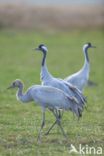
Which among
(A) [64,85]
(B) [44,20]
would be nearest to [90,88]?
(A) [64,85]

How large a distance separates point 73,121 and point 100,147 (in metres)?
2.67

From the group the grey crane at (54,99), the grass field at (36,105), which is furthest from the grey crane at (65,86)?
the grass field at (36,105)

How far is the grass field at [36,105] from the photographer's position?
1078 centimetres

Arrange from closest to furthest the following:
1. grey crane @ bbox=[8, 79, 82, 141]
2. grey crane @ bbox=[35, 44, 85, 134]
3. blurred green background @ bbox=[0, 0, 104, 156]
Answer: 1. blurred green background @ bbox=[0, 0, 104, 156]
2. grey crane @ bbox=[8, 79, 82, 141]
3. grey crane @ bbox=[35, 44, 85, 134]

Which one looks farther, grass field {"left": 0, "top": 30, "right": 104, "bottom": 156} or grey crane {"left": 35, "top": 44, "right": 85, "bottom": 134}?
grey crane {"left": 35, "top": 44, "right": 85, "bottom": 134}

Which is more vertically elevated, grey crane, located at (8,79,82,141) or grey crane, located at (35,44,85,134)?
grey crane, located at (35,44,85,134)

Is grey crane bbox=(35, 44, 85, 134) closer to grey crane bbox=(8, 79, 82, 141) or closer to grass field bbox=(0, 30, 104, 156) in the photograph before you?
grey crane bbox=(8, 79, 82, 141)

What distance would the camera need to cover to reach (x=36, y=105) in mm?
15906

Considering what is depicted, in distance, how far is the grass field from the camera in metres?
10.8

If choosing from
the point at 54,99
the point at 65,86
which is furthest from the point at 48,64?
the point at 54,99

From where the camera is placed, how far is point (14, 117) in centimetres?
1359

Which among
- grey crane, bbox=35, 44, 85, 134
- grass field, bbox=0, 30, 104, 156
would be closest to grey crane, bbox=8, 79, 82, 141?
grey crane, bbox=35, 44, 85, 134

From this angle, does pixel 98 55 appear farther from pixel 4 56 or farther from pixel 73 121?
pixel 73 121

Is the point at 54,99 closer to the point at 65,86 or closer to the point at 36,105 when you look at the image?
the point at 65,86
